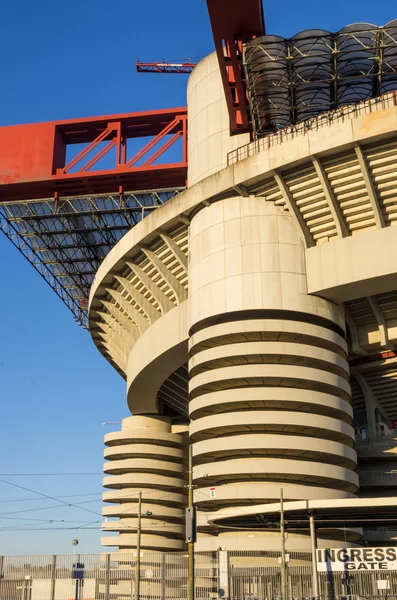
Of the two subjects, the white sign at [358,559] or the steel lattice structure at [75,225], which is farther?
the steel lattice structure at [75,225]

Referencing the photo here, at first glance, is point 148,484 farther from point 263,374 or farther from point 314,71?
point 314,71

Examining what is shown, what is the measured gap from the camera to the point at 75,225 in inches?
2773

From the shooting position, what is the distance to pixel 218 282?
144 ft

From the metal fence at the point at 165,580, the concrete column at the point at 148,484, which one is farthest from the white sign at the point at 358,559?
the concrete column at the point at 148,484

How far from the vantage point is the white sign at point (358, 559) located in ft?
117

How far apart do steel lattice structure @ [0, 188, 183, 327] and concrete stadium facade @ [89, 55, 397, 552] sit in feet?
58.9

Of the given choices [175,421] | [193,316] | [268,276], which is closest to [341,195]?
[268,276]

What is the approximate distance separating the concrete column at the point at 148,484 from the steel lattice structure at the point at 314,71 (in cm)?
2679

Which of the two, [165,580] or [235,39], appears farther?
[235,39]

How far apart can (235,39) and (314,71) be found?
5.36 meters

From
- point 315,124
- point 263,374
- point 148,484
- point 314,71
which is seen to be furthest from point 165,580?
point 314,71

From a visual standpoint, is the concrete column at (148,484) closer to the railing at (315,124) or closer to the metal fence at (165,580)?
the metal fence at (165,580)

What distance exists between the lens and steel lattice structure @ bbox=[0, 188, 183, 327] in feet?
225

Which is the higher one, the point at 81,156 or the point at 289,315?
the point at 81,156
